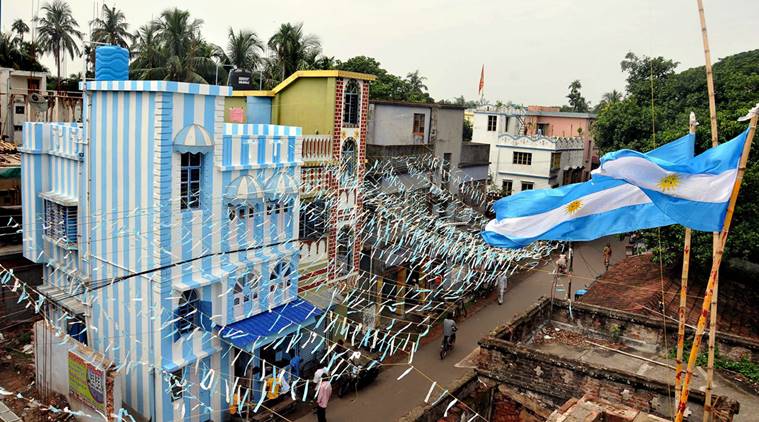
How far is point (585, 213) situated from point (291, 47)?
25.9 meters

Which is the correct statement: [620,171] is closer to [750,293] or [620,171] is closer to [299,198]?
[299,198]

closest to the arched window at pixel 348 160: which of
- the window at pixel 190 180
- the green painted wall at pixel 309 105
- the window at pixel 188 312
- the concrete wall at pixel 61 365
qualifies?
the green painted wall at pixel 309 105

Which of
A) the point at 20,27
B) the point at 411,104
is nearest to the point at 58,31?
the point at 20,27

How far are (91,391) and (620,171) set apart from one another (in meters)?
10.8

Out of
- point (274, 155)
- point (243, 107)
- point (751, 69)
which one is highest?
point (751, 69)

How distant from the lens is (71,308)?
14.7 meters

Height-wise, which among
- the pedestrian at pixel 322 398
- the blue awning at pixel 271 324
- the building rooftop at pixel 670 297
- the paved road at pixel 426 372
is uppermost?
the building rooftop at pixel 670 297

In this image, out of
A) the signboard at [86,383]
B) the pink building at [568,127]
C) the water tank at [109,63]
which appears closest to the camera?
the signboard at [86,383]

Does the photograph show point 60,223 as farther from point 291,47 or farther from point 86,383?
point 291,47

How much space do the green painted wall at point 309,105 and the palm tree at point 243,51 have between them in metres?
13.0

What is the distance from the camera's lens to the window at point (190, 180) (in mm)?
12945

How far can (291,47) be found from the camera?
30.5 meters

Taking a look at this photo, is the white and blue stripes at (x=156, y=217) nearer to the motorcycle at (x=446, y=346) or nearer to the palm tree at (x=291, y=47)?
the motorcycle at (x=446, y=346)

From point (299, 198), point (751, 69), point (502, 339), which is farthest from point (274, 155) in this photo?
point (751, 69)
